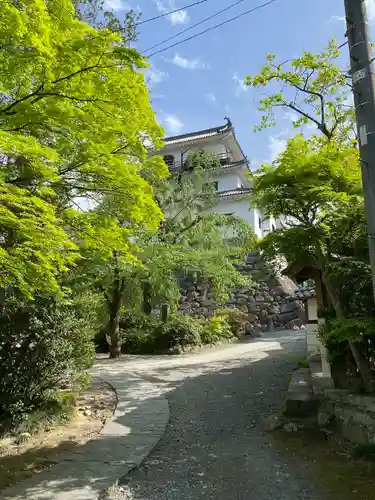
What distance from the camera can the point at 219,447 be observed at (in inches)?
229

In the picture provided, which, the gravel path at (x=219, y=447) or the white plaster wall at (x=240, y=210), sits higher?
the white plaster wall at (x=240, y=210)

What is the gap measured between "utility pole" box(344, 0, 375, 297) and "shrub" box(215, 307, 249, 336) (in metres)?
17.5

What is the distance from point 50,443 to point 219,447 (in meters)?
2.44

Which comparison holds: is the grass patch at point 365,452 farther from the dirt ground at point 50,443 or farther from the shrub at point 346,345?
the dirt ground at point 50,443

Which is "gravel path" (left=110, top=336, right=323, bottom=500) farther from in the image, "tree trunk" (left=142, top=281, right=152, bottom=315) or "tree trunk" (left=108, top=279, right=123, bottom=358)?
"tree trunk" (left=142, top=281, right=152, bottom=315)

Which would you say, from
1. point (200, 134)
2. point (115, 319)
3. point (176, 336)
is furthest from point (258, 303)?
point (200, 134)

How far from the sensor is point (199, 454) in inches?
221

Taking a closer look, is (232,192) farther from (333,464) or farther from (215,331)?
(333,464)

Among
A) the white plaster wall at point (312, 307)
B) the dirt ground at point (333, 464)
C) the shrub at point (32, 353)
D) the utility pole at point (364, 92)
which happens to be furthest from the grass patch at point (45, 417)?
the white plaster wall at point (312, 307)

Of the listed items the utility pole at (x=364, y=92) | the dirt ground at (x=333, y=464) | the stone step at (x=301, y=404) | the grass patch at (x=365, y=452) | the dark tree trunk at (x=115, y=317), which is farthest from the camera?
the dark tree trunk at (x=115, y=317)

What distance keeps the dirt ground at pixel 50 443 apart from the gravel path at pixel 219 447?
118 centimetres

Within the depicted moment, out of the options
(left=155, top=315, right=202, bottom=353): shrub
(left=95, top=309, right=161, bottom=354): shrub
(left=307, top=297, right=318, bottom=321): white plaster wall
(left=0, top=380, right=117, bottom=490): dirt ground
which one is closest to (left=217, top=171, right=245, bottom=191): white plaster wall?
(left=95, top=309, right=161, bottom=354): shrub

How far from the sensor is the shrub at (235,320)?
69.1 ft

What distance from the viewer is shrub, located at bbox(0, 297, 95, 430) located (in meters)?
6.09
